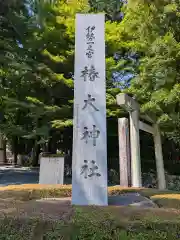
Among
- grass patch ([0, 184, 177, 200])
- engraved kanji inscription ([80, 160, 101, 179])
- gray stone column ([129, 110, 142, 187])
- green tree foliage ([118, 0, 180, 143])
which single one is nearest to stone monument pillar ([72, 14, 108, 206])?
engraved kanji inscription ([80, 160, 101, 179])

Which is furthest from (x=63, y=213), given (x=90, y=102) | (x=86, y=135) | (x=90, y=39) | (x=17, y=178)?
(x=17, y=178)

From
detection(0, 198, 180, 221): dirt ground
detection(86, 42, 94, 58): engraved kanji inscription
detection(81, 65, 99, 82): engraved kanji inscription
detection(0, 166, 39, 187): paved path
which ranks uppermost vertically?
detection(86, 42, 94, 58): engraved kanji inscription

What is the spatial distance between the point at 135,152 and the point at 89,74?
169 inches

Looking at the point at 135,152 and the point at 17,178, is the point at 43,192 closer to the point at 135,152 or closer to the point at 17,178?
the point at 135,152

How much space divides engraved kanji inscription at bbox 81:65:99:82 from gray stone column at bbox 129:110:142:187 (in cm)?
418

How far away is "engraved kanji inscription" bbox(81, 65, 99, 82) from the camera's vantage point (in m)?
5.23

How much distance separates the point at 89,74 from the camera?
5.24m

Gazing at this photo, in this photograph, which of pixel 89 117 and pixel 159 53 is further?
pixel 159 53

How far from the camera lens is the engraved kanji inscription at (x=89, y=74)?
17.1ft

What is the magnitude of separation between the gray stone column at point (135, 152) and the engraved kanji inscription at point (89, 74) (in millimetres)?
4179

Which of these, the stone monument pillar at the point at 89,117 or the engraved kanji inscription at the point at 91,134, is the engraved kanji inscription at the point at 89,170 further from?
the engraved kanji inscription at the point at 91,134

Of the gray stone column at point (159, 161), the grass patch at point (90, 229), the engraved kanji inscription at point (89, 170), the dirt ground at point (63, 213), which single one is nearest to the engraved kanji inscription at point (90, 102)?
the engraved kanji inscription at point (89, 170)

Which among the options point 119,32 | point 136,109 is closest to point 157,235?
point 136,109

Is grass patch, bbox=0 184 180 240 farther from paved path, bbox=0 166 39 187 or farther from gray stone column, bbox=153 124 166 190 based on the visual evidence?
paved path, bbox=0 166 39 187
